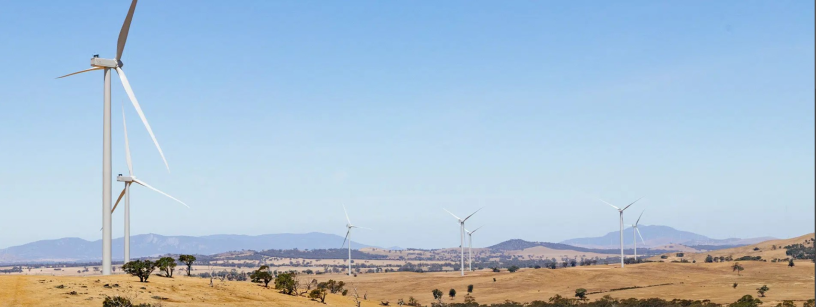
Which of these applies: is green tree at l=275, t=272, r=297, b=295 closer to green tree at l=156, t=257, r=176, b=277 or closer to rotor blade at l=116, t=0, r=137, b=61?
green tree at l=156, t=257, r=176, b=277

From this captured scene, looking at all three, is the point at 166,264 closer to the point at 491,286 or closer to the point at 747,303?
the point at 747,303

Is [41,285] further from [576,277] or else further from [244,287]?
[576,277]

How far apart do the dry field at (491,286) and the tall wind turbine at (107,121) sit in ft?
9.92

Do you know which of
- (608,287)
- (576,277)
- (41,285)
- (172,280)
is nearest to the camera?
(41,285)

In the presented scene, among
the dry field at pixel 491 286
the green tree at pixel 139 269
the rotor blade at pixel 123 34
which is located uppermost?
the rotor blade at pixel 123 34

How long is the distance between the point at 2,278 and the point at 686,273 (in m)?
134

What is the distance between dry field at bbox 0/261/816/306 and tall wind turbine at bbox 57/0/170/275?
3.02 metres

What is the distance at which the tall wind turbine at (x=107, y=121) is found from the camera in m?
56.4

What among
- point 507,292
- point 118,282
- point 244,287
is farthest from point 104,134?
point 507,292

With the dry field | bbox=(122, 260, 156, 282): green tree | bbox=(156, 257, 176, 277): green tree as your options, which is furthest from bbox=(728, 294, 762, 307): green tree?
bbox=(122, 260, 156, 282): green tree

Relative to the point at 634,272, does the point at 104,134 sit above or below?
above

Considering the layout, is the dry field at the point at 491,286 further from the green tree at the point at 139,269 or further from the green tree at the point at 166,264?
the green tree at the point at 166,264

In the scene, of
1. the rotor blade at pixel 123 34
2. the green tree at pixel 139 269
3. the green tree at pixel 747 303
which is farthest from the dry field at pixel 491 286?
the rotor blade at pixel 123 34

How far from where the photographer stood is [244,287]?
2591 inches
